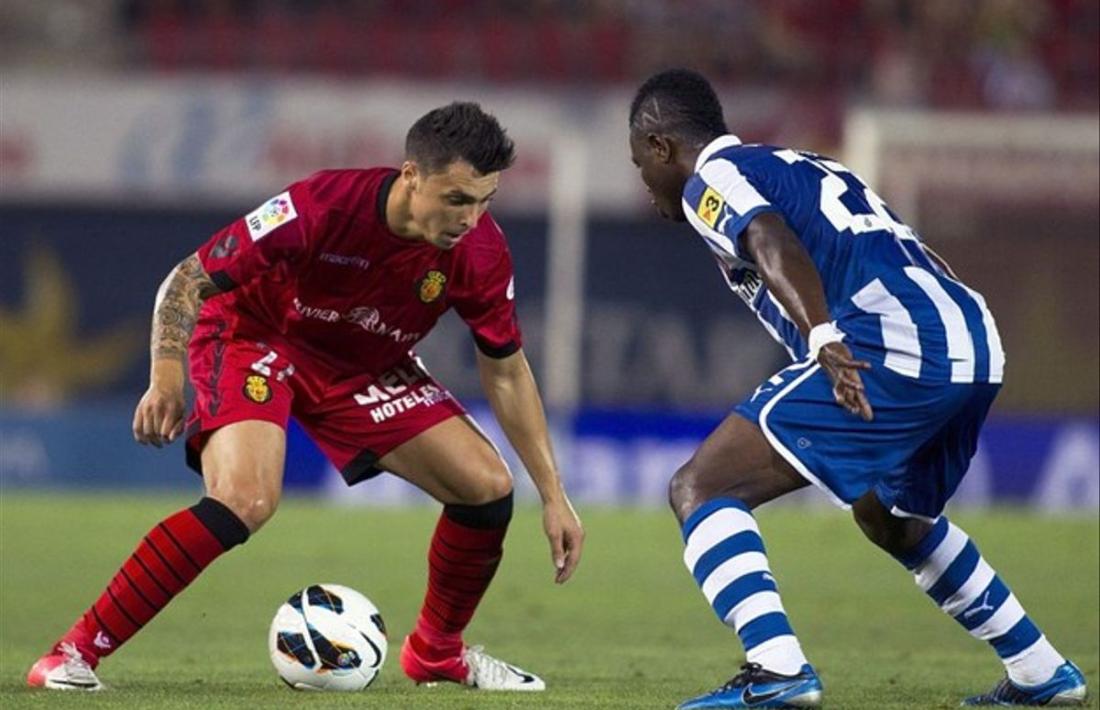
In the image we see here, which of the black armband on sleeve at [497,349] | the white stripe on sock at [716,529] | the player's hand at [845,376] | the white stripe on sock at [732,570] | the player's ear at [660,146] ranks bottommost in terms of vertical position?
the white stripe on sock at [732,570]

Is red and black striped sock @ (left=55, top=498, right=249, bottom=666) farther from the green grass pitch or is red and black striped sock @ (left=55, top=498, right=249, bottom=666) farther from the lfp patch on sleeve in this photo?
the lfp patch on sleeve

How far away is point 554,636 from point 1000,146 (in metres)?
11.8

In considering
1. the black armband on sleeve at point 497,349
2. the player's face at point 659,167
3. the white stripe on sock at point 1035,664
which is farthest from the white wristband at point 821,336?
the black armband on sleeve at point 497,349

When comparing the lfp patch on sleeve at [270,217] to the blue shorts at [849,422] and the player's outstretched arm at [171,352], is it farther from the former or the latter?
the blue shorts at [849,422]

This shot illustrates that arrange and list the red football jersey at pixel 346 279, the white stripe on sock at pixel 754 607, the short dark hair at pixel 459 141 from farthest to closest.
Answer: the red football jersey at pixel 346 279, the short dark hair at pixel 459 141, the white stripe on sock at pixel 754 607

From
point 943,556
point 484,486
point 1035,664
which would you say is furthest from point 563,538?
point 1035,664

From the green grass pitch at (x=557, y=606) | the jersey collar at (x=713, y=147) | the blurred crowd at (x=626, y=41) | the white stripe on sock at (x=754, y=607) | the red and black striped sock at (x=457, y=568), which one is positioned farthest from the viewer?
the blurred crowd at (x=626, y=41)

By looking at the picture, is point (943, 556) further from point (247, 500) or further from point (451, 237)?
point (247, 500)

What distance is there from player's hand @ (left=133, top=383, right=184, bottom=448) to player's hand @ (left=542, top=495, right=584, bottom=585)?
4.52 feet

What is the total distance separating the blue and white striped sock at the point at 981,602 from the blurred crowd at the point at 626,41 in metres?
15.5

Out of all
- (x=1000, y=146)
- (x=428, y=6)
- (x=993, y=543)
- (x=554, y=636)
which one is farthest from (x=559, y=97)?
(x=554, y=636)

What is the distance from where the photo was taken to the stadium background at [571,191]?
19609 millimetres

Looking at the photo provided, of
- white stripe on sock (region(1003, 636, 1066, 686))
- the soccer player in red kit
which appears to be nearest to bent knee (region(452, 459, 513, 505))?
the soccer player in red kit

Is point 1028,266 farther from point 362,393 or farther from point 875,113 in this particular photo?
point 362,393
